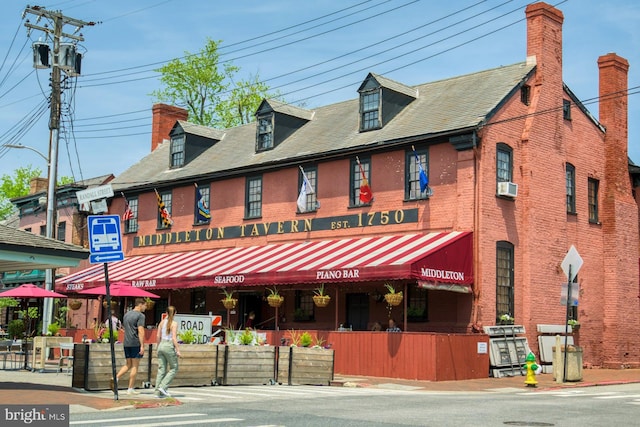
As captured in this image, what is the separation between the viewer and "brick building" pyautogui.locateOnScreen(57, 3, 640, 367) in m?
26.2

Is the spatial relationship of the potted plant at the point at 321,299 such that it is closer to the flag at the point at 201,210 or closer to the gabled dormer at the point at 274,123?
the gabled dormer at the point at 274,123

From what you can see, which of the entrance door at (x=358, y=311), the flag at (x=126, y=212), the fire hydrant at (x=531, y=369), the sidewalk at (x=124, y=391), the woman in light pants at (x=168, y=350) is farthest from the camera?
the flag at (x=126, y=212)

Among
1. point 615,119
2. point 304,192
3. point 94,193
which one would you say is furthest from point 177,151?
point 94,193

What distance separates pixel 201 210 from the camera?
3534cm

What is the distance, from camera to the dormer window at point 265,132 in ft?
115

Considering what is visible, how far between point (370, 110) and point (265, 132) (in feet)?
19.1

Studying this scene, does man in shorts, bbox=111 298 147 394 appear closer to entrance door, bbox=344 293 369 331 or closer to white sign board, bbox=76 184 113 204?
white sign board, bbox=76 184 113 204

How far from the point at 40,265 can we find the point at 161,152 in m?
25.1

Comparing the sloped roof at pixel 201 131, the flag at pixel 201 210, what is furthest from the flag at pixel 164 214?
the sloped roof at pixel 201 131

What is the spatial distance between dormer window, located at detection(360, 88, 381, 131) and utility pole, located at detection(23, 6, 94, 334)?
10.1 meters

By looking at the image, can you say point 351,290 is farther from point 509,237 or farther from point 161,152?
point 161,152

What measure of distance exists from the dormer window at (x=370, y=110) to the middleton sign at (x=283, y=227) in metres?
3.55

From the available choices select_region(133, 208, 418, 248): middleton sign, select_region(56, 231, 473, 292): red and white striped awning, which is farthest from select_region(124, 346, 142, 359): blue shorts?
select_region(133, 208, 418, 248): middleton sign

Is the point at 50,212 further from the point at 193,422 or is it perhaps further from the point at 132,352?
the point at 193,422
